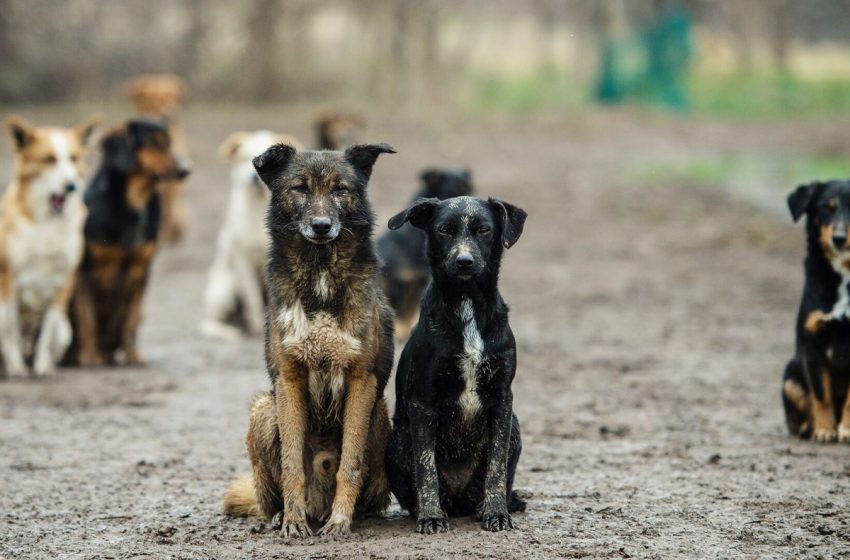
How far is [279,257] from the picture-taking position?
577 centimetres

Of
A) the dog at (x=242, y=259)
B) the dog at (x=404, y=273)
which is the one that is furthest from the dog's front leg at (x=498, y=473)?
the dog at (x=242, y=259)

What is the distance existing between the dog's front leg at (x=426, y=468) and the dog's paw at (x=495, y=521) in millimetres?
159

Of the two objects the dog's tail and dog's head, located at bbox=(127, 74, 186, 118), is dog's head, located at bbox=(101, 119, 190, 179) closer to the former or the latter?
dog's head, located at bbox=(127, 74, 186, 118)

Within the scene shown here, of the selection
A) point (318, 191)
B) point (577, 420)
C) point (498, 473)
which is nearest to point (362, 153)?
point (318, 191)

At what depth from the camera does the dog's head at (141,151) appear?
10.6 meters

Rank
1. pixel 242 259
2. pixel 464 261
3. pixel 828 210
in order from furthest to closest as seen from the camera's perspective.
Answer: pixel 242 259 → pixel 828 210 → pixel 464 261

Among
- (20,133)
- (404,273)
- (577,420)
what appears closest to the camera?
(577,420)

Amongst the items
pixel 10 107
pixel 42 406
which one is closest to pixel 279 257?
pixel 42 406

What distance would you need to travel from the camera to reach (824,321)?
→ 23.7 feet

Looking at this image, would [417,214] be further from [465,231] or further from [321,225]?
[321,225]

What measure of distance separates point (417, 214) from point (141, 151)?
5551mm

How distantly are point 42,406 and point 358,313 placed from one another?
411 cm

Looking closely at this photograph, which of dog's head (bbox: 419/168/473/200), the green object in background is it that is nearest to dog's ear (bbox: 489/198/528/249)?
dog's head (bbox: 419/168/473/200)

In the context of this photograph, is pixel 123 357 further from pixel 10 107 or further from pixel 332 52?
pixel 332 52
